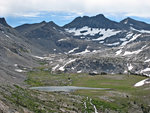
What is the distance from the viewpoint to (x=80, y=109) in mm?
80125

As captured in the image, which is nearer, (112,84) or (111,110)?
(111,110)

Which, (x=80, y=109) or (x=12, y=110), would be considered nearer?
(x=12, y=110)

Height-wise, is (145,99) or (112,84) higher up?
(112,84)

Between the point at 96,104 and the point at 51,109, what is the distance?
2442cm

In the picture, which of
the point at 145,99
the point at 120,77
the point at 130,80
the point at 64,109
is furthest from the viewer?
the point at 120,77

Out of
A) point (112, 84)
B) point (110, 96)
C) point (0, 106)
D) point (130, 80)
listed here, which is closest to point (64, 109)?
point (0, 106)

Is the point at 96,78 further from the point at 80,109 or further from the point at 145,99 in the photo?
the point at 80,109

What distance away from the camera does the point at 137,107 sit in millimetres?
94562

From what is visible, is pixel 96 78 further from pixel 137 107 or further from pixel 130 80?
pixel 137 107

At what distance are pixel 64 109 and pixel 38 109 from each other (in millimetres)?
11888

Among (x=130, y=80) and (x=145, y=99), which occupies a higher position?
(x=130, y=80)

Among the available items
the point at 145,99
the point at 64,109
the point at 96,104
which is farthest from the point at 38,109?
the point at 145,99

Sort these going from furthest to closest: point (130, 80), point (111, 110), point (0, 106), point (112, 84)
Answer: point (130, 80) → point (112, 84) → point (111, 110) → point (0, 106)

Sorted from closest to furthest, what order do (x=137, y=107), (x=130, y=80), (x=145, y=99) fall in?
(x=137, y=107)
(x=145, y=99)
(x=130, y=80)
